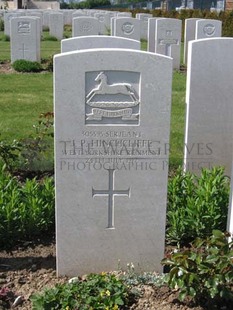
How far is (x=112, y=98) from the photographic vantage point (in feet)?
11.4

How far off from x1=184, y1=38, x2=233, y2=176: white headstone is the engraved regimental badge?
5.89ft

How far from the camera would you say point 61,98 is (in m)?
3.39

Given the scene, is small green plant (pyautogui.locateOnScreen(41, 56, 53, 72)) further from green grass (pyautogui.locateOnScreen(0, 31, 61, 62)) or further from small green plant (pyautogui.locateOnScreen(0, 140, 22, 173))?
small green plant (pyautogui.locateOnScreen(0, 140, 22, 173))

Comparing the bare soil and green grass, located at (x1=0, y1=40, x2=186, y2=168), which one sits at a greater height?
green grass, located at (x1=0, y1=40, x2=186, y2=168)

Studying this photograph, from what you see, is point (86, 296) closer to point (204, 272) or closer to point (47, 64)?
point (204, 272)

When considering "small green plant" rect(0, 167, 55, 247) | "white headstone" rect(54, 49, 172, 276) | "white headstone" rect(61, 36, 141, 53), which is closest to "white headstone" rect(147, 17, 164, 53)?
"white headstone" rect(61, 36, 141, 53)

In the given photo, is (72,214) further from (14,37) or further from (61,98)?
(14,37)

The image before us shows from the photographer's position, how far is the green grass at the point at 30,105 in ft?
23.5

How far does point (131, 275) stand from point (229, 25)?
21.2 meters

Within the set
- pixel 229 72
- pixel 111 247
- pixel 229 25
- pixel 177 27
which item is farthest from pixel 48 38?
pixel 111 247

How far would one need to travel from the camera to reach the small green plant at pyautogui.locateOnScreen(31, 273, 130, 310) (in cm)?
323

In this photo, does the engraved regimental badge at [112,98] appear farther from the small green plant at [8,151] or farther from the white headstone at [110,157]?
the small green plant at [8,151]

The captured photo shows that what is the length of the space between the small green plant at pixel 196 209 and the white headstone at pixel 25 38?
10.2m

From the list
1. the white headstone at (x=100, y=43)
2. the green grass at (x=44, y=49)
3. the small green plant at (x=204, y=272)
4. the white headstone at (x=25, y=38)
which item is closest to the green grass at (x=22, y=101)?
the white headstone at (x=25, y=38)
